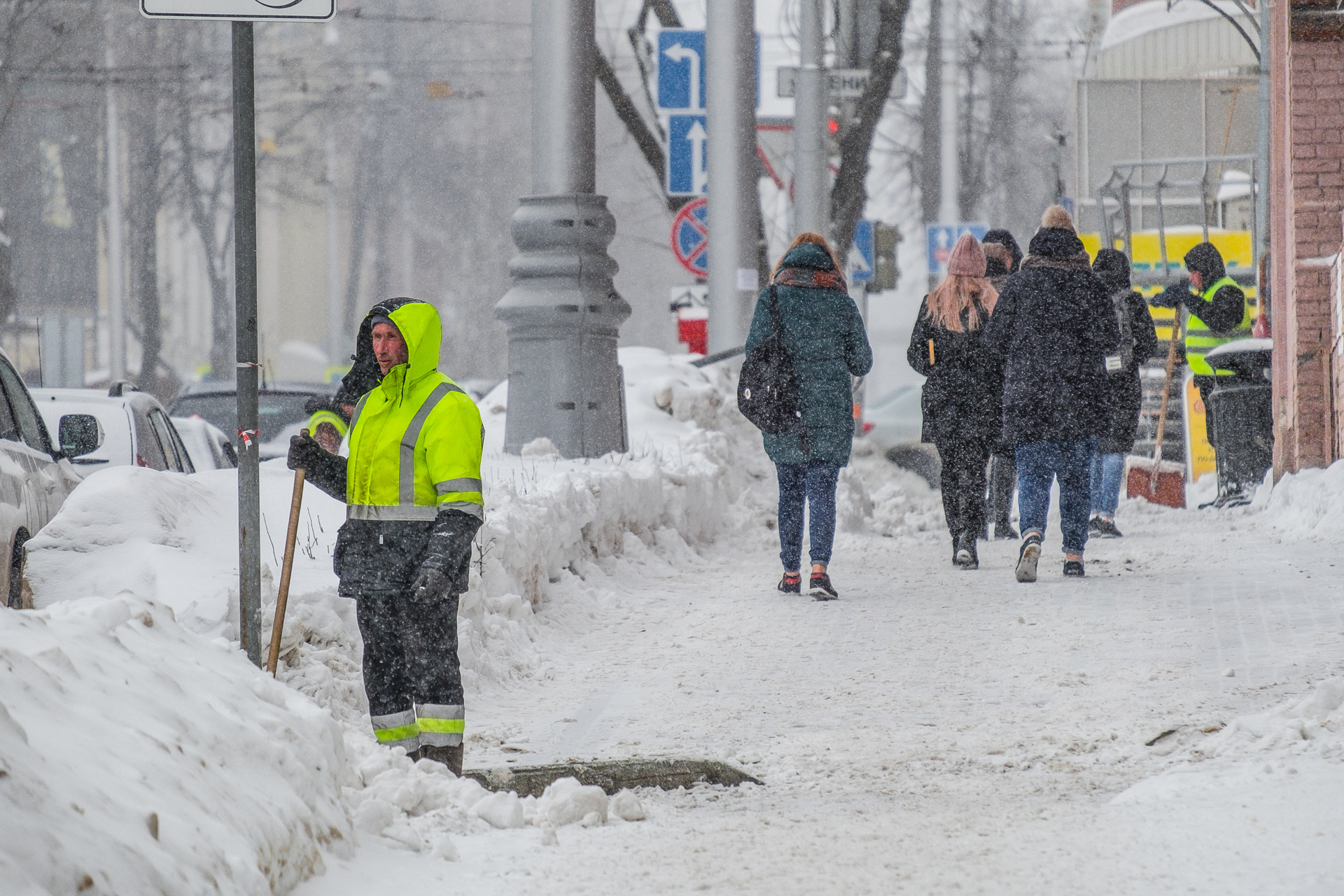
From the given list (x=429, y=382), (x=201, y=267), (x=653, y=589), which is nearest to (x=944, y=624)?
(x=653, y=589)

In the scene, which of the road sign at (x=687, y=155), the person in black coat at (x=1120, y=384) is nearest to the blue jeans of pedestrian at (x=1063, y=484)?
the person in black coat at (x=1120, y=384)

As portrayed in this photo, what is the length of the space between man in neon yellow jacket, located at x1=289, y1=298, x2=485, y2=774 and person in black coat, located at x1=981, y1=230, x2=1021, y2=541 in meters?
4.75

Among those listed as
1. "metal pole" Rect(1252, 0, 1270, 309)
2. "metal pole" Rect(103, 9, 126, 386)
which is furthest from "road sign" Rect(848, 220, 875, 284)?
"metal pole" Rect(103, 9, 126, 386)

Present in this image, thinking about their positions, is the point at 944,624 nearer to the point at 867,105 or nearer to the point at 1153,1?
the point at 867,105

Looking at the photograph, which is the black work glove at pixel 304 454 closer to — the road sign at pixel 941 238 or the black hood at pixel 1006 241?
the black hood at pixel 1006 241

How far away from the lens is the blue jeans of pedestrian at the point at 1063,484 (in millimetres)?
8836

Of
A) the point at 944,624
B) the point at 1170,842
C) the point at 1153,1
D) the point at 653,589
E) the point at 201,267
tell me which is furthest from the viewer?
the point at 201,267

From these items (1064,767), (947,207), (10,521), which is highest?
(947,207)

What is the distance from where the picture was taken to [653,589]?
373 inches

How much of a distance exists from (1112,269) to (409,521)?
6883mm

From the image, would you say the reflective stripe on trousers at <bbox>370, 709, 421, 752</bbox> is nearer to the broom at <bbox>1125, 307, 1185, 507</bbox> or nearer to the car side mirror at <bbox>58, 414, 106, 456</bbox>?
the car side mirror at <bbox>58, 414, 106, 456</bbox>

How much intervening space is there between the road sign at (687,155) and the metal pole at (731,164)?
179 centimetres

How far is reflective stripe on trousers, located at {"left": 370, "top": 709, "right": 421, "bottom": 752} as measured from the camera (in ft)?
16.9

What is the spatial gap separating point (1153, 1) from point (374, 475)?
2661 centimetres
